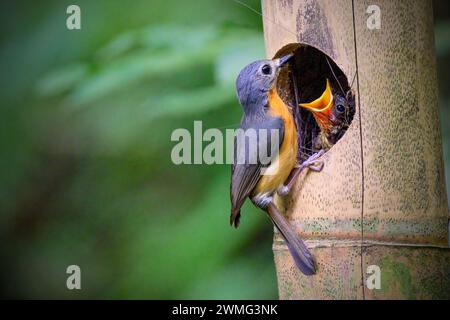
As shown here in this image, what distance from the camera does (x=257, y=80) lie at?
9.90 ft

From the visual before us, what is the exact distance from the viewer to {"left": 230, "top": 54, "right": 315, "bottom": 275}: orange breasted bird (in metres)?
2.90

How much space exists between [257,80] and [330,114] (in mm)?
412

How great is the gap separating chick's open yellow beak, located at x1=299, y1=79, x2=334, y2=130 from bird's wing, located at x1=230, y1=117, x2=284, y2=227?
1.04ft

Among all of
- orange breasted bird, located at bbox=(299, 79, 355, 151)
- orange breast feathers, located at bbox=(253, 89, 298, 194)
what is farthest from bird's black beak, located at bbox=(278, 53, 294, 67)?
orange breasted bird, located at bbox=(299, 79, 355, 151)

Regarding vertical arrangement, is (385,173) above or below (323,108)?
below

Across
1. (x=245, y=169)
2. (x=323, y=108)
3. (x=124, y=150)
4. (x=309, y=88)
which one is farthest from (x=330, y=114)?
(x=124, y=150)

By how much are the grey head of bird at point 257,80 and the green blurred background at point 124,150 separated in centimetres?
28

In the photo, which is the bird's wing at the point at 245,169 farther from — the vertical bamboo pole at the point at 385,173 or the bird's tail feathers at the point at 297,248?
the vertical bamboo pole at the point at 385,173

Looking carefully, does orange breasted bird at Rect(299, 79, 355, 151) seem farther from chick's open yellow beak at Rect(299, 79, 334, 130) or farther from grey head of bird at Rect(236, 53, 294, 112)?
grey head of bird at Rect(236, 53, 294, 112)

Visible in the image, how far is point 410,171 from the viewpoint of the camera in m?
2.59

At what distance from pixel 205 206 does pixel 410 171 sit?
131 centimetres

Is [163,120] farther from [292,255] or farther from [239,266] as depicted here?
[292,255]

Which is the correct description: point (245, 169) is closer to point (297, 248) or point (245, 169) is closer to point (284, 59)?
point (297, 248)

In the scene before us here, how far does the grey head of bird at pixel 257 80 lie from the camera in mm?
2984
